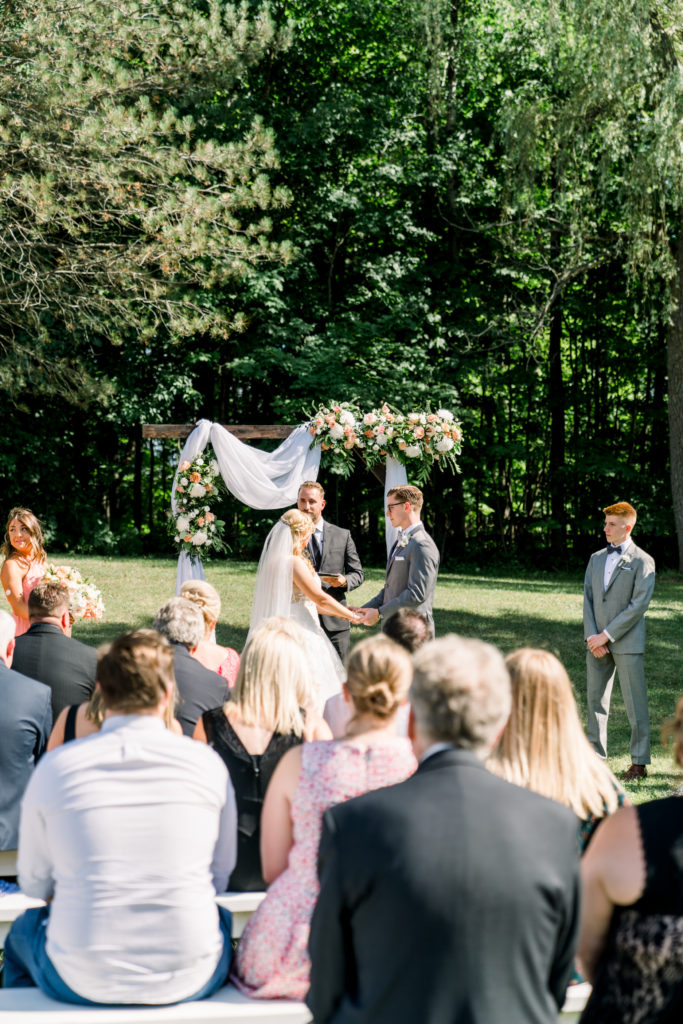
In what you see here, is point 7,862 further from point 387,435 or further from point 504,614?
A: point 504,614

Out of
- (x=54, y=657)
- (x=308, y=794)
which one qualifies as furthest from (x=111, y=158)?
(x=308, y=794)

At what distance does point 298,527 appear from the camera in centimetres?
749

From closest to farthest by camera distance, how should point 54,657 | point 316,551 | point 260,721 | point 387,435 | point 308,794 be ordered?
1. point 308,794
2. point 260,721
3. point 54,657
4. point 316,551
5. point 387,435

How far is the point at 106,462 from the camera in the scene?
25453 mm

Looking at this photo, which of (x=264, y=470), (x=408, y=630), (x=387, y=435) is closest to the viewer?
(x=408, y=630)

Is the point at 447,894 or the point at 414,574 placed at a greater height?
the point at 414,574

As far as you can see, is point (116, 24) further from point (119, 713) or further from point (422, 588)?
point (119, 713)

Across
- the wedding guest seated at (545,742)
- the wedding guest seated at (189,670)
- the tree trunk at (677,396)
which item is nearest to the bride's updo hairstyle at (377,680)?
the wedding guest seated at (545,742)

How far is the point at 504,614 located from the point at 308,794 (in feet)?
38.4

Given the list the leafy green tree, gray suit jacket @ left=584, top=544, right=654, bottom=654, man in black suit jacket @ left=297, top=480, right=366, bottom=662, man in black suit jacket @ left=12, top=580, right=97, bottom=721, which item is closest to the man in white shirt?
man in black suit jacket @ left=12, top=580, right=97, bottom=721

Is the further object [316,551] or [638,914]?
[316,551]

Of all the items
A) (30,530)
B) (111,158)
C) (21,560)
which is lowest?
(21,560)

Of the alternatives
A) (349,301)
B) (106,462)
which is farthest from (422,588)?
(106,462)

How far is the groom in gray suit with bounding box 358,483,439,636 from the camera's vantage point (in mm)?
7305
